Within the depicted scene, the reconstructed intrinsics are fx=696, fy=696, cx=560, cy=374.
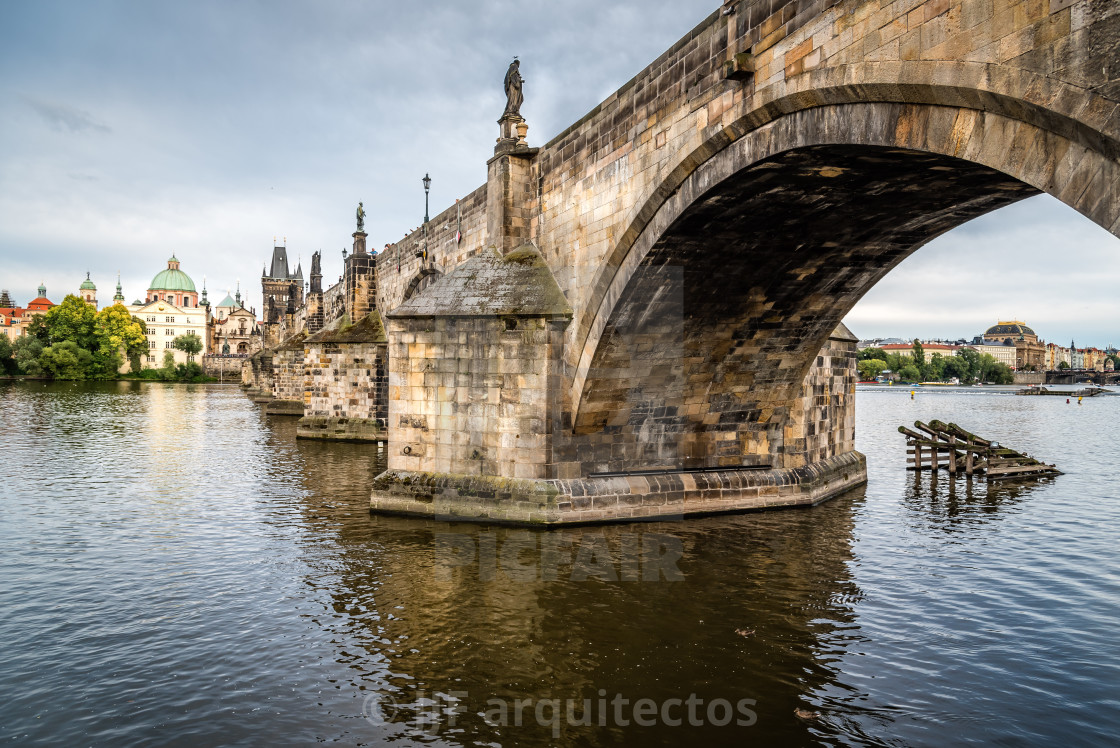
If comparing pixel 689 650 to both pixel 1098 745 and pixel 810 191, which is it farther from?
pixel 810 191

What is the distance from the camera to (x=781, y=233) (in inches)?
436

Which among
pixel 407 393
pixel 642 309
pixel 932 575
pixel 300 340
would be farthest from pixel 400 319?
pixel 300 340

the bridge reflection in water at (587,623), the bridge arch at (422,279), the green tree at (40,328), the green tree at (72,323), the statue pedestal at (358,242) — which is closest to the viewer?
the bridge reflection in water at (587,623)

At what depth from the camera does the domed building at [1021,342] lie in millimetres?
164500

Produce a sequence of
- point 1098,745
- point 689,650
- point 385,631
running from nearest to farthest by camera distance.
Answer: point 1098,745 → point 689,650 → point 385,631

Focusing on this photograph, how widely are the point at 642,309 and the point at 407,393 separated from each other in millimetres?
5474

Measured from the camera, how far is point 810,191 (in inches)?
367

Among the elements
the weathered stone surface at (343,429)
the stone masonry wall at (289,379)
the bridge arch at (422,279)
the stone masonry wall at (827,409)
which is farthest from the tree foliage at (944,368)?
the bridge arch at (422,279)

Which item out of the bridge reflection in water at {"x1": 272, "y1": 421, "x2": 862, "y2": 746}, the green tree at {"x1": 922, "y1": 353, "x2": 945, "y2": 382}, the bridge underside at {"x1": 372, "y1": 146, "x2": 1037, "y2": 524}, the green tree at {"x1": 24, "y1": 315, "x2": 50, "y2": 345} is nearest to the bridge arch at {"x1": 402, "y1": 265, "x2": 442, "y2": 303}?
the bridge underside at {"x1": 372, "y1": 146, "x2": 1037, "y2": 524}

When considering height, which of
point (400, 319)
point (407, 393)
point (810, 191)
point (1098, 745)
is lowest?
point (1098, 745)

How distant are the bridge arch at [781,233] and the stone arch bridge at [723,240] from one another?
3cm

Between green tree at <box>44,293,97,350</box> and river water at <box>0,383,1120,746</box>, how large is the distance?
79.1 meters

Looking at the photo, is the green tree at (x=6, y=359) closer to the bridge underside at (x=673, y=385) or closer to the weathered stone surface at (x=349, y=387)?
the weathered stone surface at (x=349, y=387)

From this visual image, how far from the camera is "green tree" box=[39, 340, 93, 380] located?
249 ft
